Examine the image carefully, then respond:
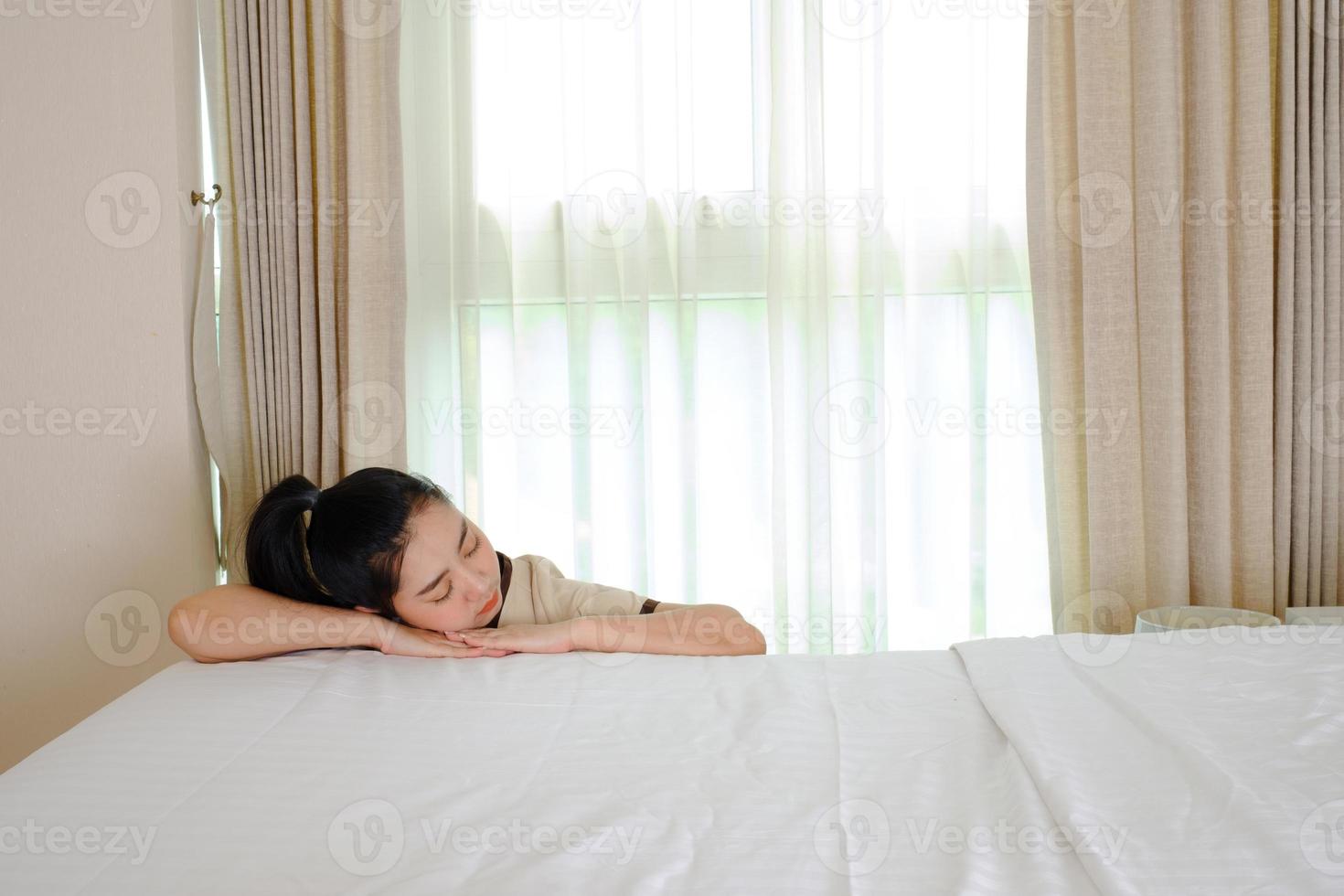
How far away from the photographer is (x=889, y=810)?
3.00 feet

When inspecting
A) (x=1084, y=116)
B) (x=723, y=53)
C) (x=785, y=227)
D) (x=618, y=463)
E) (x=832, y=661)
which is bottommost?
(x=832, y=661)

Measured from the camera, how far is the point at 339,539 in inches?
56.9

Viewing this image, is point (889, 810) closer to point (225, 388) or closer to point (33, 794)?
point (33, 794)

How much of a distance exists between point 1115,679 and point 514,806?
30.3 inches

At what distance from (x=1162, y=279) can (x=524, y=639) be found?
1.54 meters

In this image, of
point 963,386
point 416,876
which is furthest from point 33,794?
point 963,386

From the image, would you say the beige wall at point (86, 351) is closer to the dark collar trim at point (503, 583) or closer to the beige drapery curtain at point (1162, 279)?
the dark collar trim at point (503, 583)

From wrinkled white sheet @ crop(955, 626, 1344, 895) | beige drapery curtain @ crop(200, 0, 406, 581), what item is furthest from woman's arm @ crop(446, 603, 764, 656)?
beige drapery curtain @ crop(200, 0, 406, 581)

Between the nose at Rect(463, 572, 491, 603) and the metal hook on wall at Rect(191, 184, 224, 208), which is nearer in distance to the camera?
the nose at Rect(463, 572, 491, 603)

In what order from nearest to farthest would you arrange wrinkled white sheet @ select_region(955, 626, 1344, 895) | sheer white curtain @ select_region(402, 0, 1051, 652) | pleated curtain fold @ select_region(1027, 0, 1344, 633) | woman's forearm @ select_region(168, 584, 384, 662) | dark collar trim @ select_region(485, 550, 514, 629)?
wrinkled white sheet @ select_region(955, 626, 1344, 895) < woman's forearm @ select_region(168, 584, 384, 662) < dark collar trim @ select_region(485, 550, 514, 629) < pleated curtain fold @ select_region(1027, 0, 1344, 633) < sheer white curtain @ select_region(402, 0, 1051, 652)

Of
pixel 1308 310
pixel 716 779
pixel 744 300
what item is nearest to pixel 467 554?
pixel 716 779

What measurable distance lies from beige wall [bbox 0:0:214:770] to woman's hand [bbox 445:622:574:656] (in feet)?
3.22

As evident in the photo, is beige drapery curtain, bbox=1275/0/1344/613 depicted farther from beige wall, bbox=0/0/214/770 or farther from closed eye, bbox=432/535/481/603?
beige wall, bbox=0/0/214/770

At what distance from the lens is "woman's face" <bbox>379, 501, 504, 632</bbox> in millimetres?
1454
